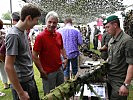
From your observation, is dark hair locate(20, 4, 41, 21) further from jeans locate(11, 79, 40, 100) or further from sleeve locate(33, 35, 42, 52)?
sleeve locate(33, 35, 42, 52)

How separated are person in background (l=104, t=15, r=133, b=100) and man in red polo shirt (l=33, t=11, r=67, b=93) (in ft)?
2.45

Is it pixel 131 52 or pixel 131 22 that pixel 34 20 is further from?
pixel 131 22

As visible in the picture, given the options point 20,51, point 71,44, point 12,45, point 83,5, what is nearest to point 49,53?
point 20,51

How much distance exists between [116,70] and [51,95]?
42.1 inches

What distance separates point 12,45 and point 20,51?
135 millimetres

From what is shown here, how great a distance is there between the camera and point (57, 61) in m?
2.95

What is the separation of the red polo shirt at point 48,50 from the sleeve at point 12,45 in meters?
0.87

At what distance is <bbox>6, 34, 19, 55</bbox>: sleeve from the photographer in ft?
6.12

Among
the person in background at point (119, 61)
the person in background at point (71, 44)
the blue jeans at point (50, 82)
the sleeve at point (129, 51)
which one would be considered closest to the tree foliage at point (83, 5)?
the person in background at point (71, 44)

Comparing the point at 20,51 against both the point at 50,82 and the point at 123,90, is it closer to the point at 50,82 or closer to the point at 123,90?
the point at 50,82

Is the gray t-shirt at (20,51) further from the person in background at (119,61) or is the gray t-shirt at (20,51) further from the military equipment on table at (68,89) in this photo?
the person in background at (119,61)

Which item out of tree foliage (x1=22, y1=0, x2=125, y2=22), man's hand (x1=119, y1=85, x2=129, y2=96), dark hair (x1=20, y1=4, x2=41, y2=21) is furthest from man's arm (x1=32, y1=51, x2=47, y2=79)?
tree foliage (x1=22, y1=0, x2=125, y2=22)

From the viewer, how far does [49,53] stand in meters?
2.85

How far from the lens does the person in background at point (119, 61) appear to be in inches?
88.4
